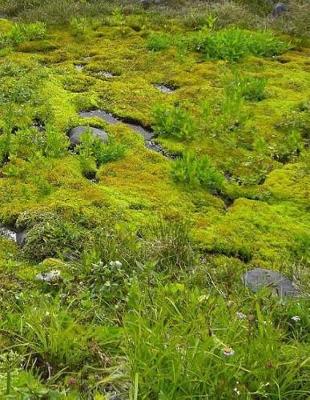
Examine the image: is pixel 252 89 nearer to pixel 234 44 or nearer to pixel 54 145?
pixel 234 44

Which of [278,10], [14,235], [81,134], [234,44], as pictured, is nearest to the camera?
[14,235]

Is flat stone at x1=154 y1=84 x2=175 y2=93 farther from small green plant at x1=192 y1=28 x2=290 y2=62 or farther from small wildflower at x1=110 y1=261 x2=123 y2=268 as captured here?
small wildflower at x1=110 y1=261 x2=123 y2=268

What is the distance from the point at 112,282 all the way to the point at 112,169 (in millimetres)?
2639

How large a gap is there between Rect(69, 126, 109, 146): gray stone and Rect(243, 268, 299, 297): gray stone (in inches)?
125

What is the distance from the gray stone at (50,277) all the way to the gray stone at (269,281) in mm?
1429

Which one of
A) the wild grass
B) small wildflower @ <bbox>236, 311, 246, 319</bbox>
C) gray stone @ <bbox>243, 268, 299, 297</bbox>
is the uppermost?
the wild grass

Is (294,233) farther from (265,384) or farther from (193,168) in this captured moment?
(265,384)

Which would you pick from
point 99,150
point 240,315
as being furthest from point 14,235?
point 240,315

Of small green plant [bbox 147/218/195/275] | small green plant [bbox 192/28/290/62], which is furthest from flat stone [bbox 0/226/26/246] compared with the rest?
small green plant [bbox 192/28/290/62]

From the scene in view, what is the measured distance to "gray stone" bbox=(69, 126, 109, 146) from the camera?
7968 millimetres

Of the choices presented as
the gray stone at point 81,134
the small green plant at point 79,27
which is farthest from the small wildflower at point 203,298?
the small green plant at point 79,27

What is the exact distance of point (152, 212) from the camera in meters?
6.55

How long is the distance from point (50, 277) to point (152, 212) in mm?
1800

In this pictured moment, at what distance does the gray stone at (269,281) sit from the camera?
5043 mm
